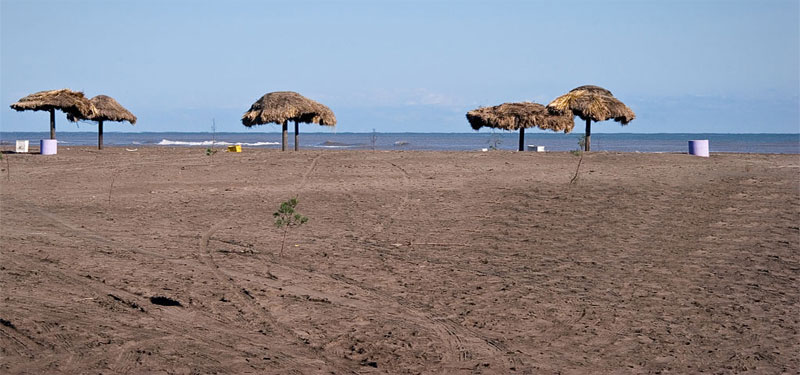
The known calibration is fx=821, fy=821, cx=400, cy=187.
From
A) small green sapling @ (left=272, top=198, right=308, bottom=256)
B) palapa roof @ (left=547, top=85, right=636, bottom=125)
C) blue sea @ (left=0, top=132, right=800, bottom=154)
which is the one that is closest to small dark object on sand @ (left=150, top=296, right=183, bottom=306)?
small green sapling @ (left=272, top=198, right=308, bottom=256)

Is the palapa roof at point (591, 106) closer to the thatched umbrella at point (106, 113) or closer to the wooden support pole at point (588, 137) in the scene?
the wooden support pole at point (588, 137)

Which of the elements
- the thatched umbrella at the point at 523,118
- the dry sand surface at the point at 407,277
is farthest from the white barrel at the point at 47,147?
the thatched umbrella at the point at 523,118

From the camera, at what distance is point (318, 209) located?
470 inches

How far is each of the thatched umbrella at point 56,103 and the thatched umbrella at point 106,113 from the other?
2.42 feet

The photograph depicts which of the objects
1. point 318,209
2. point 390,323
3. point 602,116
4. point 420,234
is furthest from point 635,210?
point 602,116

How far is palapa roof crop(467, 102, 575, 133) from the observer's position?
24.8 m

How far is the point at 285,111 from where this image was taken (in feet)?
82.5

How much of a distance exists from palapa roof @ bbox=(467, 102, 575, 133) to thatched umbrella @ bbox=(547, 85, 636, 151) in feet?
1.73

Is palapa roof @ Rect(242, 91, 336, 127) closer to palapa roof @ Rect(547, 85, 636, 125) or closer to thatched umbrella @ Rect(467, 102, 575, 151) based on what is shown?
thatched umbrella @ Rect(467, 102, 575, 151)

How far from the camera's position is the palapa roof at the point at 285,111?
25.2m

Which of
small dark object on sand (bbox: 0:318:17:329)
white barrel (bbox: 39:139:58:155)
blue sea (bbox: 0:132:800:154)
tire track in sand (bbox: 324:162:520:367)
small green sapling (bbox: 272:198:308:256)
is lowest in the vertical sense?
tire track in sand (bbox: 324:162:520:367)

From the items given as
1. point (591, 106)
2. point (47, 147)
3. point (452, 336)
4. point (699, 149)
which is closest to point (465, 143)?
point (591, 106)

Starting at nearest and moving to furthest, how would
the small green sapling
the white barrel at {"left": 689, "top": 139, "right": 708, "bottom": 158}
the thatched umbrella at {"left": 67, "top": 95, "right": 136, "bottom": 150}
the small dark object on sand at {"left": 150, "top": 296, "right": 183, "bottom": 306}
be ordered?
the small dark object on sand at {"left": 150, "top": 296, "right": 183, "bottom": 306} → the small green sapling → the white barrel at {"left": 689, "top": 139, "right": 708, "bottom": 158} → the thatched umbrella at {"left": 67, "top": 95, "right": 136, "bottom": 150}

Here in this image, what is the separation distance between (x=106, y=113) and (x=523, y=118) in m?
13.9
